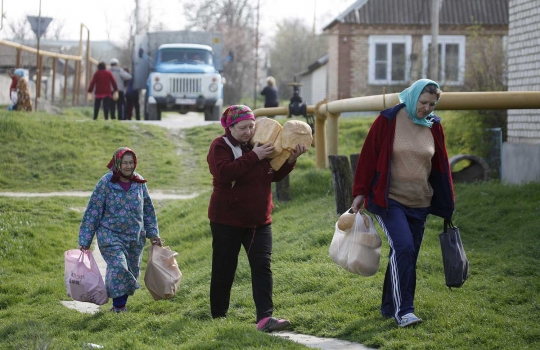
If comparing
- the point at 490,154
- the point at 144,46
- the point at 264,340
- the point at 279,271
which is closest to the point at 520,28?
the point at 490,154

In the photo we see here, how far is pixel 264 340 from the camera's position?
5574mm

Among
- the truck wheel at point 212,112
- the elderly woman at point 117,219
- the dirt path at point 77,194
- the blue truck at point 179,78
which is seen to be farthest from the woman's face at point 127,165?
the truck wheel at point 212,112

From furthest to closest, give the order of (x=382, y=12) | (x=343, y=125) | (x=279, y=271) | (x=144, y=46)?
(x=382, y=12)
(x=144, y=46)
(x=343, y=125)
(x=279, y=271)

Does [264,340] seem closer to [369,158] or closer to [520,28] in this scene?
[369,158]

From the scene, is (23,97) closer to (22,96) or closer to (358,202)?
(22,96)

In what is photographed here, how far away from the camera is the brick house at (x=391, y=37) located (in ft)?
111

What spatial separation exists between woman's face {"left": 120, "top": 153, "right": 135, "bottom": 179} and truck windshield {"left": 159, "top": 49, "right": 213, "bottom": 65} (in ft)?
63.2

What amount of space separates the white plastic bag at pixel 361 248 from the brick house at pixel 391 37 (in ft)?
91.1

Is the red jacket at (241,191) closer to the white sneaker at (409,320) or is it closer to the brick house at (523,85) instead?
the white sneaker at (409,320)

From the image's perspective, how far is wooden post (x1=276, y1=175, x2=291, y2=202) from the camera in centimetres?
1233

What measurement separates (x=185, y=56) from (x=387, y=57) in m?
10.4

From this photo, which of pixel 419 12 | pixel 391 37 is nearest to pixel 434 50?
pixel 391 37

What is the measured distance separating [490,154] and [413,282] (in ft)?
33.0

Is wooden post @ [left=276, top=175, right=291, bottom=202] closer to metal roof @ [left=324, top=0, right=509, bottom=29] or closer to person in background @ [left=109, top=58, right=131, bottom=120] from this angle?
person in background @ [left=109, top=58, right=131, bottom=120]
